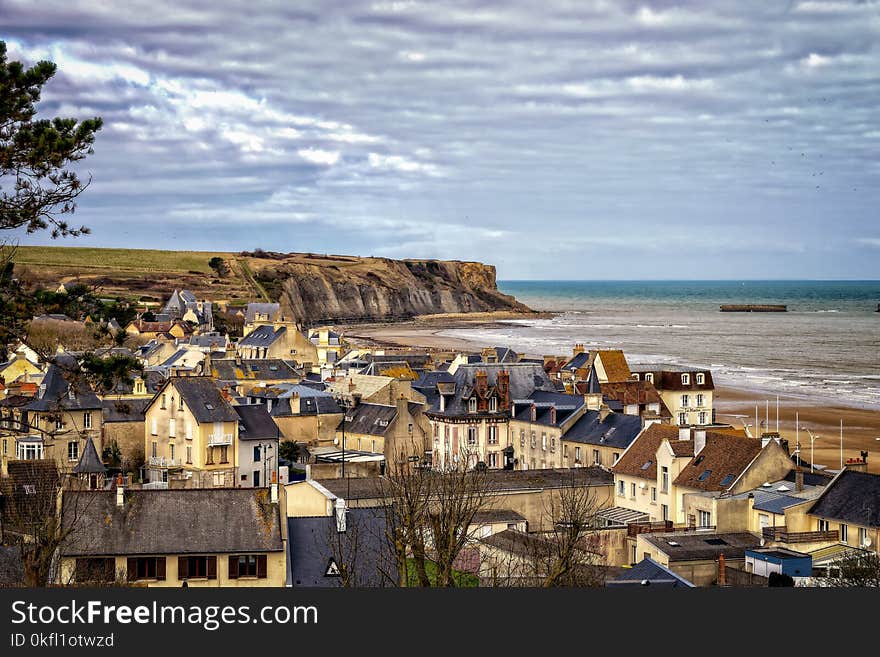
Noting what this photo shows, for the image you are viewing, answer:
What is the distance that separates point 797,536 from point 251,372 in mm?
51590

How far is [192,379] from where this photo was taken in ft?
186

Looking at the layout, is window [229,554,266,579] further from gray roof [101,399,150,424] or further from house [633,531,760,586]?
gray roof [101,399,150,424]

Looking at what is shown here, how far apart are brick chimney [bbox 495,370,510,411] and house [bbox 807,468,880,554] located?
2452 centimetres

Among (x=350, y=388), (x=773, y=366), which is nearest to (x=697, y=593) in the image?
(x=350, y=388)

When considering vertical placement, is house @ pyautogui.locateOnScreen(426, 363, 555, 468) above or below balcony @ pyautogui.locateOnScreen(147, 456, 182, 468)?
above

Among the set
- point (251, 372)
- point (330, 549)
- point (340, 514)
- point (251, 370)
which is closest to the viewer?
point (330, 549)

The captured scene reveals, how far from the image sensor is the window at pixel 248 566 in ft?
107

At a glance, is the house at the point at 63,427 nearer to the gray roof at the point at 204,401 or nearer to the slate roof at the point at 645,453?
the gray roof at the point at 204,401

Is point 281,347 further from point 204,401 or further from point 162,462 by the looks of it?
point 204,401

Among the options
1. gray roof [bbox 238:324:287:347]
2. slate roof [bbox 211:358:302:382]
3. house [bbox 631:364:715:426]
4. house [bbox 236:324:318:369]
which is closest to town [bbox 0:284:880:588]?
house [bbox 631:364:715:426]

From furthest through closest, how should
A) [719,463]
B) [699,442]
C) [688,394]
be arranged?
[688,394] → [699,442] → [719,463]

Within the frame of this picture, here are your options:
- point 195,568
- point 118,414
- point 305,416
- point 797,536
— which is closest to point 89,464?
point 118,414

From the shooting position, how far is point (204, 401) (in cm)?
5478

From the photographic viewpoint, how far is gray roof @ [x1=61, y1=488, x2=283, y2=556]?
32.3 m
